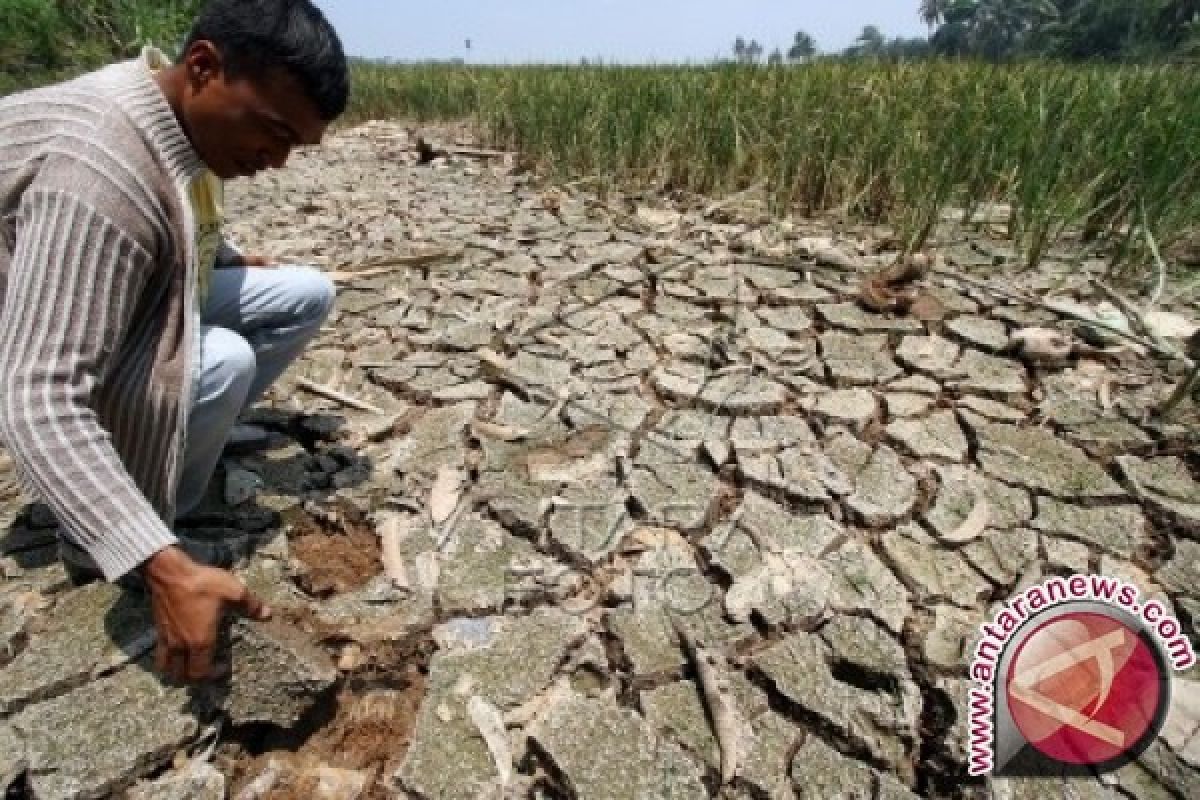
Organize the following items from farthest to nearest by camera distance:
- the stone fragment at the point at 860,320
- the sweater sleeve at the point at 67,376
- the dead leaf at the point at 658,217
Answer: the dead leaf at the point at 658,217, the stone fragment at the point at 860,320, the sweater sleeve at the point at 67,376

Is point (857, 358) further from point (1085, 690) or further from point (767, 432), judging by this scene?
point (1085, 690)

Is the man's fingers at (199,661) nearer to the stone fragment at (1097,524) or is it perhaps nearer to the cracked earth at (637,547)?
the cracked earth at (637,547)

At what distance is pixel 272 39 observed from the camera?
1099 millimetres

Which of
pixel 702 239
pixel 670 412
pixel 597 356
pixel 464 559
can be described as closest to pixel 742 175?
pixel 702 239

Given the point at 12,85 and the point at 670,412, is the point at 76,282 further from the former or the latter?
the point at 12,85

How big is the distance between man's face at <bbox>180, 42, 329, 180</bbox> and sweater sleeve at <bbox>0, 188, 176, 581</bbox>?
23 cm

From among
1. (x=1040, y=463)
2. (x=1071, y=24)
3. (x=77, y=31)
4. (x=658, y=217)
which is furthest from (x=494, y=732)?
(x=1071, y=24)

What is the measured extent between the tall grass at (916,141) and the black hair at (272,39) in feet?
7.52

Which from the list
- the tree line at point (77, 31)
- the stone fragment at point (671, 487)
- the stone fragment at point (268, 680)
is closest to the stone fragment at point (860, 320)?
the stone fragment at point (671, 487)

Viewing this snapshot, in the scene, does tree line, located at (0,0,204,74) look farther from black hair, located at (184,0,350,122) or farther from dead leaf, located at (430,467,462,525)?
black hair, located at (184,0,350,122)

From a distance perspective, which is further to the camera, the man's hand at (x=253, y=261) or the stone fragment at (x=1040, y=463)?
the man's hand at (x=253, y=261)

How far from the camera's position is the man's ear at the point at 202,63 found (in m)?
1.13

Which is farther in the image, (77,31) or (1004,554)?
(77,31)

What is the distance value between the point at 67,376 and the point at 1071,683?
1.61m
